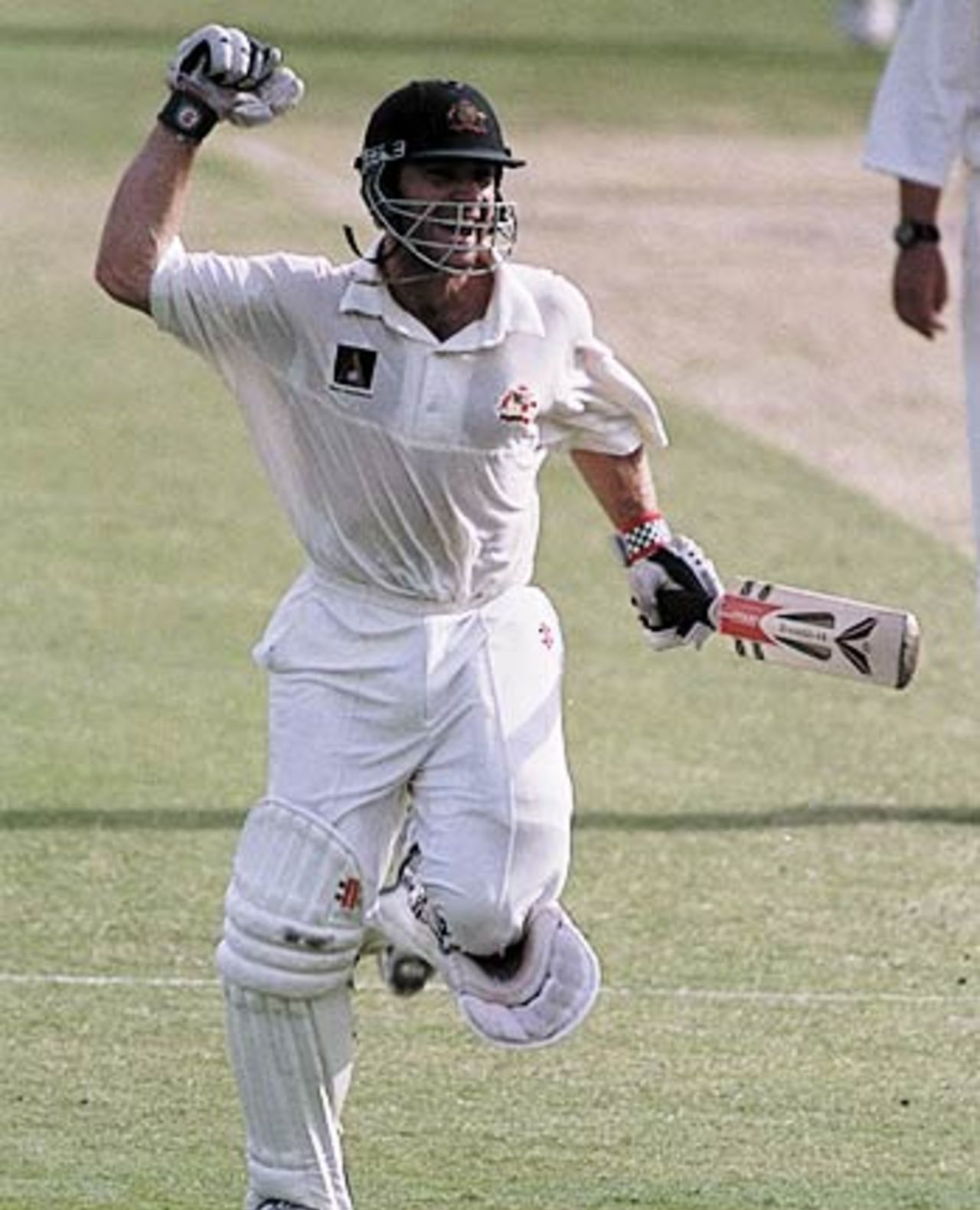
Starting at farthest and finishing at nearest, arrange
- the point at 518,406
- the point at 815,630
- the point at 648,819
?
the point at 648,819 < the point at 815,630 < the point at 518,406

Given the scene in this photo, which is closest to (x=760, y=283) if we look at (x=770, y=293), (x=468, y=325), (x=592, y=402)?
(x=770, y=293)

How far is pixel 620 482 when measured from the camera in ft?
22.6

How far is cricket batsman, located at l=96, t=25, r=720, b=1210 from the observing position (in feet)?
20.9

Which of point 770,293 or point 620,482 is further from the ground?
point 620,482

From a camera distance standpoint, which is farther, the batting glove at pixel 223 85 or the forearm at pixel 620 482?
the forearm at pixel 620 482

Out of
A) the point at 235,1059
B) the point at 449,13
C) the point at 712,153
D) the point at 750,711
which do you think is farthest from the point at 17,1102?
the point at 449,13

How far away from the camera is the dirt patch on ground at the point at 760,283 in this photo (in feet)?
50.0

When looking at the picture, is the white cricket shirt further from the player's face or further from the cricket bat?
the cricket bat

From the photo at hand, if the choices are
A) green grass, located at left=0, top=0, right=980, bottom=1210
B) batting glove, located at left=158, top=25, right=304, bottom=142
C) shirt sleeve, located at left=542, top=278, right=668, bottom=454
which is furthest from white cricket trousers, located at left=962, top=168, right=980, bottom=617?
batting glove, located at left=158, top=25, right=304, bottom=142

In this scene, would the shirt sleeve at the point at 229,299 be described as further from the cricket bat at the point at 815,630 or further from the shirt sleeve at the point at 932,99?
the shirt sleeve at the point at 932,99

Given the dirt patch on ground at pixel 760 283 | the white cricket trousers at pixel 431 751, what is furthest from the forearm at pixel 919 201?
the dirt patch on ground at pixel 760 283

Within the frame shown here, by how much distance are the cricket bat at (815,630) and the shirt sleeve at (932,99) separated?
36.0 inches

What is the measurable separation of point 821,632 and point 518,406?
2.40 feet

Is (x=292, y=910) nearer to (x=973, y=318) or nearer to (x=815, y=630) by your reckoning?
(x=815, y=630)
